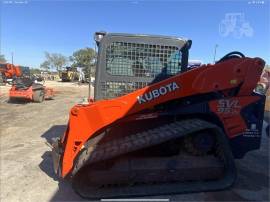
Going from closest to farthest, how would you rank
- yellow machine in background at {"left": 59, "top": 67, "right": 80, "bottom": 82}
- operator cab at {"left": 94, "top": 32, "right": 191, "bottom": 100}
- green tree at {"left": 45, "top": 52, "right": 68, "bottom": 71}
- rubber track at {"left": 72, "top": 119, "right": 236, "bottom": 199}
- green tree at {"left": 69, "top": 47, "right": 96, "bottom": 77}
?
rubber track at {"left": 72, "top": 119, "right": 236, "bottom": 199}
operator cab at {"left": 94, "top": 32, "right": 191, "bottom": 100}
yellow machine in background at {"left": 59, "top": 67, "right": 80, "bottom": 82}
green tree at {"left": 69, "top": 47, "right": 96, "bottom": 77}
green tree at {"left": 45, "top": 52, "right": 68, "bottom": 71}

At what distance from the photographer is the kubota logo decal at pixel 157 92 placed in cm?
450

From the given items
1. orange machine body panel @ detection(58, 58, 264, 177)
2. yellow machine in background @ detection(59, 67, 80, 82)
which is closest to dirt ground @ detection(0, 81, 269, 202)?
orange machine body panel @ detection(58, 58, 264, 177)

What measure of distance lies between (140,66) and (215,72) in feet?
3.77

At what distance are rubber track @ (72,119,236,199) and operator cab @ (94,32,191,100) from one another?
0.92m

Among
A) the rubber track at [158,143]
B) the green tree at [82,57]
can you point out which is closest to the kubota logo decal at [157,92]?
the rubber track at [158,143]

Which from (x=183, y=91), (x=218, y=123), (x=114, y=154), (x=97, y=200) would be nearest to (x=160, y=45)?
(x=183, y=91)

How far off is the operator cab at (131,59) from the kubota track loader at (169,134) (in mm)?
509

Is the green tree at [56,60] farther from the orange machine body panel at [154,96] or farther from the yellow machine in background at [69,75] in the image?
the orange machine body panel at [154,96]

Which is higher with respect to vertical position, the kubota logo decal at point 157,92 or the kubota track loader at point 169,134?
the kubota logo decal at point 157,92

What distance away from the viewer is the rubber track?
4.20m

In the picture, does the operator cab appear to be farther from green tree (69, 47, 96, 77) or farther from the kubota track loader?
green tree (69, 47, 96, 77)

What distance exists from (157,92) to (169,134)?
0.61 m

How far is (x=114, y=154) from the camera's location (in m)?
4.20

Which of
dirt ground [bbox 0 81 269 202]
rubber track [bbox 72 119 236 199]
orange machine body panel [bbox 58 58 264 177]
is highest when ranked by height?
orange machine body panel [bbox 58 58 264 177]
